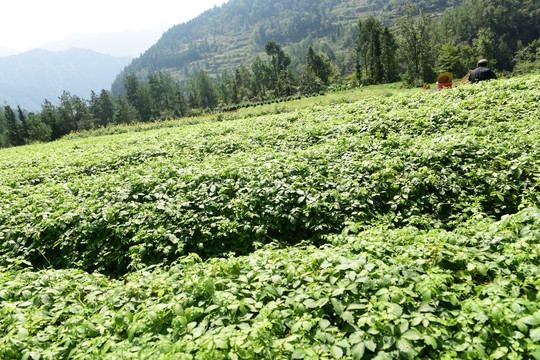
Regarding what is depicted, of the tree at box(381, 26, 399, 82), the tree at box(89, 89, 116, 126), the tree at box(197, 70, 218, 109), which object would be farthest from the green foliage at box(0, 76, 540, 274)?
the tree at box(197, 70, 218, 109)

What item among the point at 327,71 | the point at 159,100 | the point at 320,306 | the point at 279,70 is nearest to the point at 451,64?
the point at 327,71

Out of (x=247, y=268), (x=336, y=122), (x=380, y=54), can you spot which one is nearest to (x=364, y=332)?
(x=247, y=268)

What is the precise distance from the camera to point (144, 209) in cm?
588

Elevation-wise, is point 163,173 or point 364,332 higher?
point 163,173

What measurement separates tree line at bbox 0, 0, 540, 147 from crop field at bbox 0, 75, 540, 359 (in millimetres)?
44940

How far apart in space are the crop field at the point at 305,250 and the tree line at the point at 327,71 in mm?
44940

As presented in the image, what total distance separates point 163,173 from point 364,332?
21.1ft

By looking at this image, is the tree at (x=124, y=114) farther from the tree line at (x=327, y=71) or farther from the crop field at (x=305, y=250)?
the crop field at (x=305, y=250)

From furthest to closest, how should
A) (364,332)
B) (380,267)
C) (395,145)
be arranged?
(395,145), (380,267), (364,332)

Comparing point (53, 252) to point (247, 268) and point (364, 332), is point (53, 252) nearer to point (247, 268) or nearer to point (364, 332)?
point (247, 268)

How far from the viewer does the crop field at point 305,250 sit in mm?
2443

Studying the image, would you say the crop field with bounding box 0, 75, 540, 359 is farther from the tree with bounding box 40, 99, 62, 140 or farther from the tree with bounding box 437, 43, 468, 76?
the tree with bounding box 437, 43, 468, 76

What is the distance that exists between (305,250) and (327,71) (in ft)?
263

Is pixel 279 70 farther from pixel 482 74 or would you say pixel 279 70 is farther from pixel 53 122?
pixel 482 74
